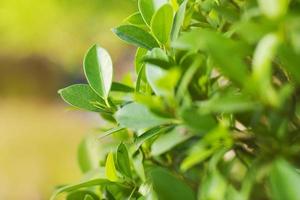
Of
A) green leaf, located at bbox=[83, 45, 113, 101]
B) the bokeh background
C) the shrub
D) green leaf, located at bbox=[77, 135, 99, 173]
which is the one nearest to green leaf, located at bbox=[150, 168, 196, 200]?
the shrub

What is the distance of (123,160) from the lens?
17.8 inches

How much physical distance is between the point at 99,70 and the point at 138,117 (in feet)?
0.32

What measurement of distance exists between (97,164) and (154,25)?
26cm

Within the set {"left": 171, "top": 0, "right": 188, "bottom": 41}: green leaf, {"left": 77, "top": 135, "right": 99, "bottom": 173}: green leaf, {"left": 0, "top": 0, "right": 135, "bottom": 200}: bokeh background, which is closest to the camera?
{"left": 171, "top": 0, "right": 188, "bottom": 41}: green leaf

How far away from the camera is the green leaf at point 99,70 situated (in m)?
0.45

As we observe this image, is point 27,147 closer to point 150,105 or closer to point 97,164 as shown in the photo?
point 97,164

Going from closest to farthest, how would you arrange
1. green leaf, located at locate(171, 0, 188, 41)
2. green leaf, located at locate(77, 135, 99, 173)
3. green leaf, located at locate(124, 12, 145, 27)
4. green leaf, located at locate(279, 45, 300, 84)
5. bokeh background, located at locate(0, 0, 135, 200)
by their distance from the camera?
green leaf, located at locate(279, 45, 300, 84) → green leaf, located at locate(171, 0, 188, 41) → green leaf, located at locate(124, 12, 145, 27) → green leaf, located at locate(77, 135, 99, 173) → bokeh background, located at locate(0, 0, 135, 200)

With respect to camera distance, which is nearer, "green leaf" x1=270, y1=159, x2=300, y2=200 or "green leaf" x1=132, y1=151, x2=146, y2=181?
"green leaf" x1=270, y1=159, x2=300, y2=200

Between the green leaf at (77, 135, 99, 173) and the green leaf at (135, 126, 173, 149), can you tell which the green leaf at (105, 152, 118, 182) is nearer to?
the green leaf at (135, 126, 173, 149)

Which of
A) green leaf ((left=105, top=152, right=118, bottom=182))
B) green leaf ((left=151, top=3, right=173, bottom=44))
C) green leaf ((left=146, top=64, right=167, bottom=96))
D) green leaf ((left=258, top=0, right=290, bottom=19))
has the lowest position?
green leaf ((left=105, top=152, right=118, bottom=182))

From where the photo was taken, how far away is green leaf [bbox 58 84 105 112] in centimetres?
46

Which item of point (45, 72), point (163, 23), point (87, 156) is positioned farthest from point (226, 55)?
point (45, 72)

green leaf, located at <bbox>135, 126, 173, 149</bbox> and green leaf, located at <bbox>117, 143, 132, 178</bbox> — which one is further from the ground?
green leaf, located at <bbox>135, 126, 173, 149</bbox>

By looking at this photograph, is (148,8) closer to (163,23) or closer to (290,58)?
(163,23)
